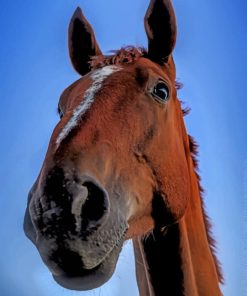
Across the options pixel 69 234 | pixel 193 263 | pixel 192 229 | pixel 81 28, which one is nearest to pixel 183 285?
pixel 193 263

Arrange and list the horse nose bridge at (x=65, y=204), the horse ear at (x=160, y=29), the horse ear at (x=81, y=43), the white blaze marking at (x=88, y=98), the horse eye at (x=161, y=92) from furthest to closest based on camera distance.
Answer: the horse ear at (x=81, y=43)
the horse ear at (x=160, y=29)
the horse eye at (x=161, y=92)
the white blaze marking at (x=88, y=98)
the horse nose bridge at (x=65, y=204)

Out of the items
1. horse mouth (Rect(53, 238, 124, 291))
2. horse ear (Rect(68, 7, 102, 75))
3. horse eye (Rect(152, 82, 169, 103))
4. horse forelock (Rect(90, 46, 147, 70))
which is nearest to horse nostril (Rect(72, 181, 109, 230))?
horse mouth (Rect(53, 238, 124, 291))

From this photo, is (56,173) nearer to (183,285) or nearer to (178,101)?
(183,285)

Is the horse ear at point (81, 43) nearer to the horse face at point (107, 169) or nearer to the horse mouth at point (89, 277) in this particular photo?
the horse face at point (107, 169)

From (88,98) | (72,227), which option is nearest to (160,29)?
(88,98)

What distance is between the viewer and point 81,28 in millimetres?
2402

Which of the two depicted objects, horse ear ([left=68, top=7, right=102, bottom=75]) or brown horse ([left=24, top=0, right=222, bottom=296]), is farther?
horse ear ([left=68, top=7, right=102, bottom=75])

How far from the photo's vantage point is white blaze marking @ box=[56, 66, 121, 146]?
144 cm

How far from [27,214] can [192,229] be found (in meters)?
1.15

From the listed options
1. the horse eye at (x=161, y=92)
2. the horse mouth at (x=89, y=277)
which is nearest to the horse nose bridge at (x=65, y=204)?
the horse mouth at (x=89, y=277)

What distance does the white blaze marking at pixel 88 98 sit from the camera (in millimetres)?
1438

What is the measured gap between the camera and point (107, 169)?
4.83 ft

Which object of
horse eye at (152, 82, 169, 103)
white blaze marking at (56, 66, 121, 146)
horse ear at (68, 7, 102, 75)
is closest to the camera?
white blaze marking at (56, 66, 121, 146)

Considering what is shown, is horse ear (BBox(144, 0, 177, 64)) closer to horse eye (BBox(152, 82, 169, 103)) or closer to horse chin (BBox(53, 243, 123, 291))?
horse eye (BBox(152, 82, 169, 103))
